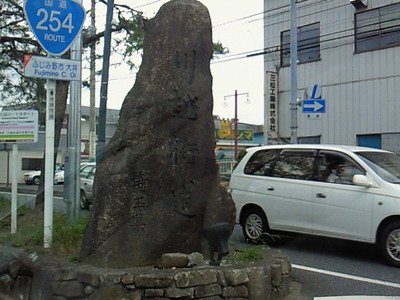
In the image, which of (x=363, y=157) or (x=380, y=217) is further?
(x=363, y=157)

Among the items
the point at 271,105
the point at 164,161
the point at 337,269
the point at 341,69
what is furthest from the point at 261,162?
the point at 271,105

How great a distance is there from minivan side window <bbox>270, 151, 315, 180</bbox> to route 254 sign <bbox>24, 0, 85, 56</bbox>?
159 inches

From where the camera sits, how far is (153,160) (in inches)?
210

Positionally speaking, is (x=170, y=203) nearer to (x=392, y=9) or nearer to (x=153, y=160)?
(x=153, y=160)

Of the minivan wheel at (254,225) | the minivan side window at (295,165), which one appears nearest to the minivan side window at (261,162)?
the minivan side window at (295,165)

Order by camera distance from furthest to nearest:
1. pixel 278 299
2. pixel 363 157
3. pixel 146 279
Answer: pixel 363 157 < pixel 278 299 < pixel 146 279

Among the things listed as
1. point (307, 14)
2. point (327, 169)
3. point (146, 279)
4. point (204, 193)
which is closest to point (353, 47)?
point (307, 14)

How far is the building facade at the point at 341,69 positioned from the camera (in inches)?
649

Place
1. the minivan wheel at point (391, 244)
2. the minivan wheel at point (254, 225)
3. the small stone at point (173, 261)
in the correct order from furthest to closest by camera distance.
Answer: the minivan wheel at point (254, 225)
the minivan wheel at point (391, 244)
the small stone at point (173, 261)

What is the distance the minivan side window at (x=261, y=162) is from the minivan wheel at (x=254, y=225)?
26.5 inches

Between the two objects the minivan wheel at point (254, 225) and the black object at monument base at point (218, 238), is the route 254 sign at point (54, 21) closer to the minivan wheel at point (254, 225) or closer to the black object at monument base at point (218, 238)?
the black object at monument base at point (218, 238)

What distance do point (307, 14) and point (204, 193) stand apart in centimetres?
1486

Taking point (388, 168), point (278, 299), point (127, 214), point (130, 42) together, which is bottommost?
point (278, 299)

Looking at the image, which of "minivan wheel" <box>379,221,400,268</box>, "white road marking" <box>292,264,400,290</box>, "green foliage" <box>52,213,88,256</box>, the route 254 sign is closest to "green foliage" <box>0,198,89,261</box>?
"green foliage" <box>52,213,88,256</box>
